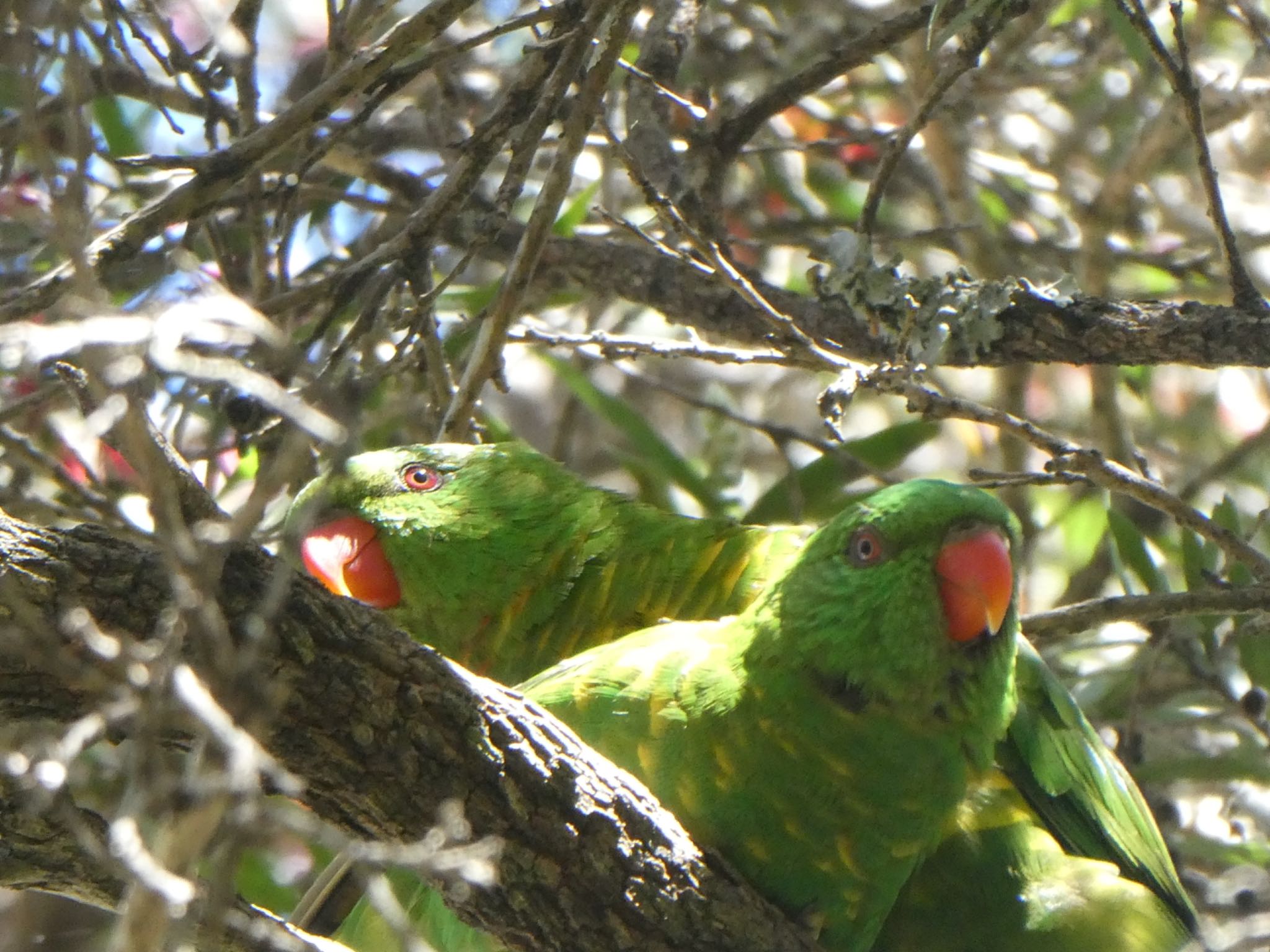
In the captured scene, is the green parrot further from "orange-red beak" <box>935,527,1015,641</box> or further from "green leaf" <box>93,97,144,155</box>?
"green leaf" <box>93,97,144,155</box>

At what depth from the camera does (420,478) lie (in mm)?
2754

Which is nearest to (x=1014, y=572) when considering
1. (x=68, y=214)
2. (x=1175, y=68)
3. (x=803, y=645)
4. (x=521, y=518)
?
(x=803, y=645)

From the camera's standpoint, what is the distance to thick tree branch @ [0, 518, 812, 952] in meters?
1.48

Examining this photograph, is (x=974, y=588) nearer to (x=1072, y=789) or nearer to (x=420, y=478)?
(x=1072, y=789)

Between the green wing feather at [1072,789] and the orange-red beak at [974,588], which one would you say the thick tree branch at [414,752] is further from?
the green wing feather at [1072,789]

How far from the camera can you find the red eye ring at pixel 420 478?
2.75 m

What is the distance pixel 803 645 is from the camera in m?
2.00

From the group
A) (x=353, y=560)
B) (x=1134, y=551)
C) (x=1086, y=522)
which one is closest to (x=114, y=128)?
(x=353, y=560)

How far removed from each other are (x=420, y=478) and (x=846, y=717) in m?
1.14

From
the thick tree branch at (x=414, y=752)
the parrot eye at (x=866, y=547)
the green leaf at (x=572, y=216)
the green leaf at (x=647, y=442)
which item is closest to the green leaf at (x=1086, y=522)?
the green leaf at (x=647, y=442)

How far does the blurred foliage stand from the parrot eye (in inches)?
8.4

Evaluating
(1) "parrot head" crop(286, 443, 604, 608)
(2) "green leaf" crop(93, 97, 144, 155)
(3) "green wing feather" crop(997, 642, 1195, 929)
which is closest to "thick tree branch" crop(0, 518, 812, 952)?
(3) "green wing feather" crop(997, 642, 1195, 929)

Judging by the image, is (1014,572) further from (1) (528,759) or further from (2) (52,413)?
(2) (52,413)

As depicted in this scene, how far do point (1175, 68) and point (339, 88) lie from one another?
117 cm
